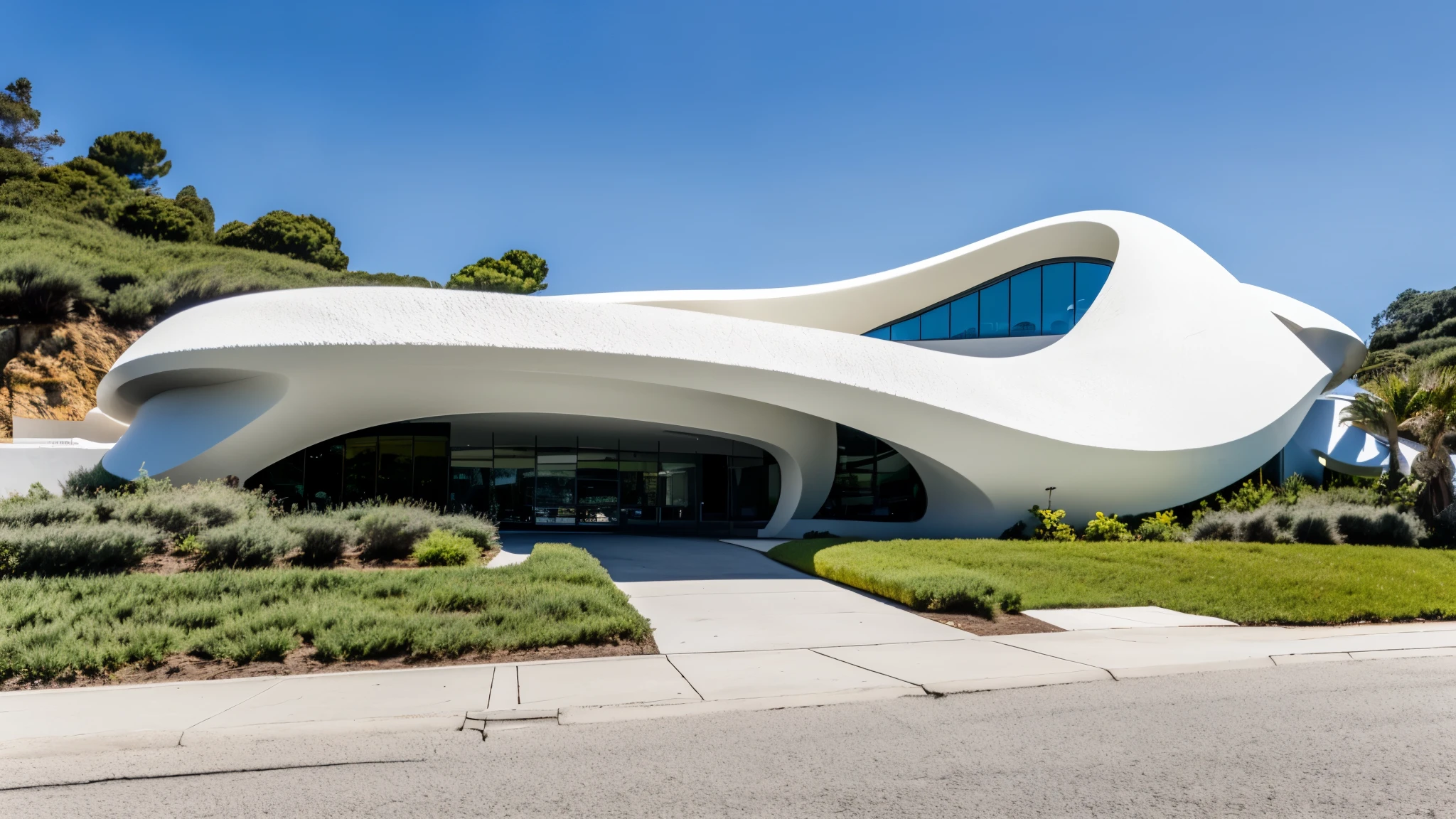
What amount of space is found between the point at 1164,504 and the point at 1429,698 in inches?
566

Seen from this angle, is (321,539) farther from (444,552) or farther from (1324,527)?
(1324,527)

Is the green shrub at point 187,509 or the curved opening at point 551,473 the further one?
the curved opening at point 551,473

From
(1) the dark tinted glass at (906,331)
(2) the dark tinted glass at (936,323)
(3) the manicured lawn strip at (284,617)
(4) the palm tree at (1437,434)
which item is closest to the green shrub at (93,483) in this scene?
(3) the manicured lawn strip at (284,617)

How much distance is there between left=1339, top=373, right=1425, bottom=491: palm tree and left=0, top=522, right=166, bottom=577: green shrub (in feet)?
87.8

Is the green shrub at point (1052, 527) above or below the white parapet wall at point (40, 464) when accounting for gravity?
below

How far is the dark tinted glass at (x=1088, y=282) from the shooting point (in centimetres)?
2517

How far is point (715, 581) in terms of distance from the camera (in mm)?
13062

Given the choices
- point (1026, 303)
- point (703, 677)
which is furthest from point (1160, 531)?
point (703, 677)

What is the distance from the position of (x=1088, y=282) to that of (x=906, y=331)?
5.96 m

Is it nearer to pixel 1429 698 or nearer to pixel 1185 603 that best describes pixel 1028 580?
pixel 1185 603

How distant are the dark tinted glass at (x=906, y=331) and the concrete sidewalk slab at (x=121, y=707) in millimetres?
23609

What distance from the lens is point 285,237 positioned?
53844 mm

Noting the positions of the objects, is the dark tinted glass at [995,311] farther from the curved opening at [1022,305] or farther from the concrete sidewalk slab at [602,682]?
the concrete sidewalk slab at [602,682]

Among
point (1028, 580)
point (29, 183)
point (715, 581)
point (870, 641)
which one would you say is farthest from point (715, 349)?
point (29, 183)
